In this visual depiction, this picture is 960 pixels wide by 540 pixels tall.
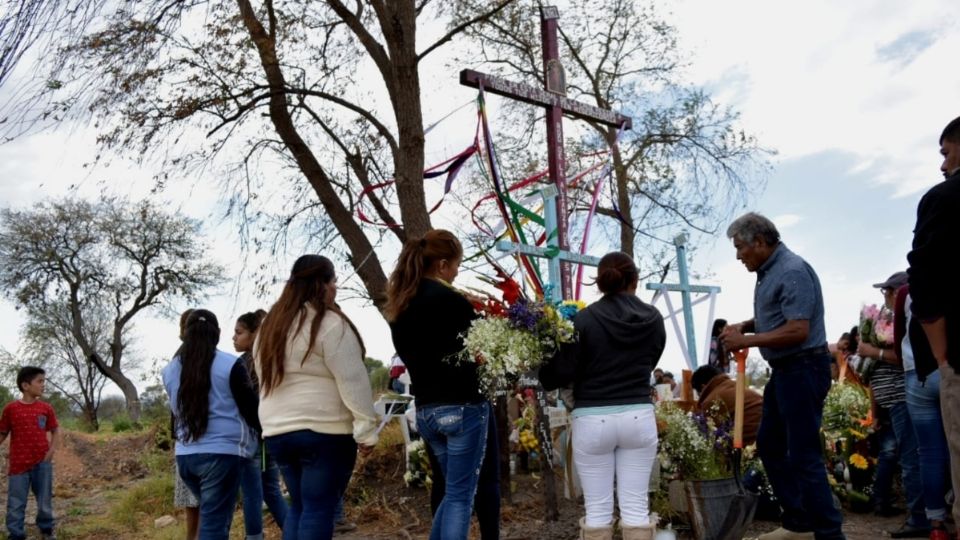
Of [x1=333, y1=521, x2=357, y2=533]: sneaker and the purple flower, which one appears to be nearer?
the purple flower

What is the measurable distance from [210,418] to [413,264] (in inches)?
64.7

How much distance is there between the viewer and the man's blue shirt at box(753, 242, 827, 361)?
4953 mm

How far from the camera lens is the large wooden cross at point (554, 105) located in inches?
328

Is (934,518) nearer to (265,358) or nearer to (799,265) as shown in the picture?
(799,265)

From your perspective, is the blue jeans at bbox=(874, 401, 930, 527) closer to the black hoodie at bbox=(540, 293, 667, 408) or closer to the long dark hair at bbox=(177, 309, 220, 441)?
the black hoodie at bbox=(540, 293, 667, 408)

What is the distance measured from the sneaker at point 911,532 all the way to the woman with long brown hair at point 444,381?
3.08 m

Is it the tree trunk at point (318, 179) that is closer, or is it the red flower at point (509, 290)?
the red flower at point (509, 290)

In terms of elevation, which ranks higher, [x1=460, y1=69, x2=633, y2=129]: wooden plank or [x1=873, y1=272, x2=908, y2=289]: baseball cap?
[x1=460, y1=69, x2=633, y2=129]: wooden plank

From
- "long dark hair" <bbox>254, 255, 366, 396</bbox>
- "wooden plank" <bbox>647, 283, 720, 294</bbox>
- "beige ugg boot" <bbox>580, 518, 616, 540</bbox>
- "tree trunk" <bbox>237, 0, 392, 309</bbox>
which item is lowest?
"beige ugg boot" <bbox>580, 518, 616, 540</bbox>

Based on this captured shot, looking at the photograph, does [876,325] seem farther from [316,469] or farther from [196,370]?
[196,370]

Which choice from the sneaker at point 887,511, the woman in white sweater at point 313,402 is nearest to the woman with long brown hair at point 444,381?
the woman in white sweater at point 313,402

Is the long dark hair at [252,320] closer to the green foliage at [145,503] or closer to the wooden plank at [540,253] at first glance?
the wooden plank at [540,253]

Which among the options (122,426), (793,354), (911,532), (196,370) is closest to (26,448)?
(196,370)

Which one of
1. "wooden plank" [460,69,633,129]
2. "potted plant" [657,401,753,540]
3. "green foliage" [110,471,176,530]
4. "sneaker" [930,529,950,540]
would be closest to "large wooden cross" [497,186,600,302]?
"wooden plank" [460,69,633,129]
